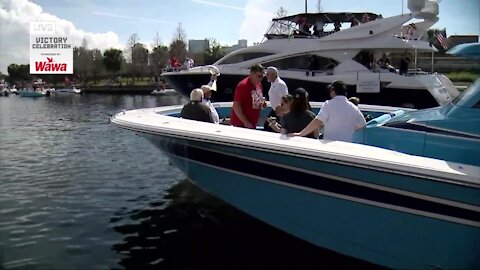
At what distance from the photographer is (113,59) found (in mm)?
74125

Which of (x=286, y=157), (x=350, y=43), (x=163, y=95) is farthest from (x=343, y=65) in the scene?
(x=163, y=95)

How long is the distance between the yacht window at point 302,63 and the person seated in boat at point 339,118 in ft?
48.0

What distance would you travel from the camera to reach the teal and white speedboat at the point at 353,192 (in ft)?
12.2

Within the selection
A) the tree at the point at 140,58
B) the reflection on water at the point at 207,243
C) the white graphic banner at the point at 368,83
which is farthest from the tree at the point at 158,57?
the reflection on water at the point at 207,243

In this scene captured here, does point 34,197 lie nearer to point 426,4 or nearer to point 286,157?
point 286,157

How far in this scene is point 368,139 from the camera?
4879 millimetres

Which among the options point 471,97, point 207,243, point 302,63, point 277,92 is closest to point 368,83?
point 302,63

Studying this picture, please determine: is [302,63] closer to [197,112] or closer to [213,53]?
[197,112]

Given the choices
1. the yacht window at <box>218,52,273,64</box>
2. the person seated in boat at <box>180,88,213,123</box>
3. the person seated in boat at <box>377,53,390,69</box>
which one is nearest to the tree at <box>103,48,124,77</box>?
the yacht window at <box>218,52,273,64</box>

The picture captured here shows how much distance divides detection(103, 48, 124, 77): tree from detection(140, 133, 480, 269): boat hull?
72.4 m

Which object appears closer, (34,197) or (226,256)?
→ (226,256)

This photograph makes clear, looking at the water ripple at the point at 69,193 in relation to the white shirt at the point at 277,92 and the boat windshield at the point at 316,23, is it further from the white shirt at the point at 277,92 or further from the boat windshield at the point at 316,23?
the boat windshield at the point at 316,23

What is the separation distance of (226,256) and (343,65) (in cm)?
1492

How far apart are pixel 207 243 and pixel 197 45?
66296mm
